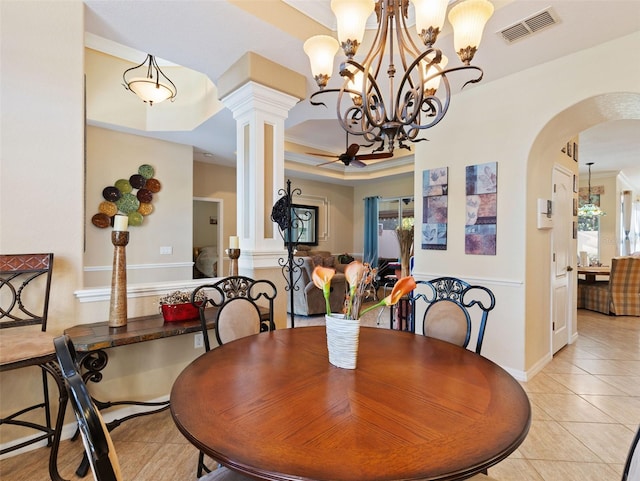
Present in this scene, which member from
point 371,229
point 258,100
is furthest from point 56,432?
point 371,229

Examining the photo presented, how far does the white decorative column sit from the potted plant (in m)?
0.63

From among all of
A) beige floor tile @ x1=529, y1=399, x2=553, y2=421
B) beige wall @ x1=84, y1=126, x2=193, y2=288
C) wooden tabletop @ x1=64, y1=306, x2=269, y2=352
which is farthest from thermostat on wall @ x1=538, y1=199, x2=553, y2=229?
beige wall @ x1=84, y1=126, x2=193, y2=288

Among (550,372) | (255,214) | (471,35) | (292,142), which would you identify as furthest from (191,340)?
(292,142)

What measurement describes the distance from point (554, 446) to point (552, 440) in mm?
70

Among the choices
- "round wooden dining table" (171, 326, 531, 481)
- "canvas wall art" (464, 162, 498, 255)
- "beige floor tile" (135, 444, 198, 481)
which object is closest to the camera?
"round wooden dining table" (171, 326, 531, 481)

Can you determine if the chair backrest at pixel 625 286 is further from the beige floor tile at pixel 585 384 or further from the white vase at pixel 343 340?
the white vase at pixel 343 340

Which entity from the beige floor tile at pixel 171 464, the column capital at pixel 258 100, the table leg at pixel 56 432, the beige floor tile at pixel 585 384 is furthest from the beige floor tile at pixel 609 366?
the table leg at pixel 56 432

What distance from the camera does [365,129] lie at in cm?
196

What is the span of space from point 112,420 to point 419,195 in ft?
11.2

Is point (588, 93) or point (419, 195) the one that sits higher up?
point (588, 93)

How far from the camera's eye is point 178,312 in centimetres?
226

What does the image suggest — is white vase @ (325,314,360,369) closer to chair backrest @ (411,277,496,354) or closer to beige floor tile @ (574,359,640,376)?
chair backrest @ (411,277,496,354)

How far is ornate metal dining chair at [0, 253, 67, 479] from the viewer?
1.69m

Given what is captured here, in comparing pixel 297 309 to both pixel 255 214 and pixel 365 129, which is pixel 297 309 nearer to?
pixel 255 214
